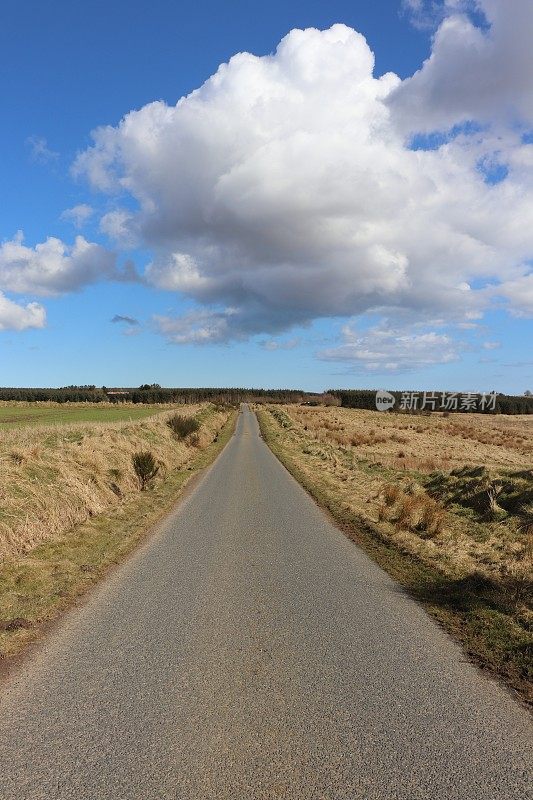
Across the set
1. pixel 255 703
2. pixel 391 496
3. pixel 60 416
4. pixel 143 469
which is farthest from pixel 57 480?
pixel 60 416

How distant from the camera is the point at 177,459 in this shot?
2881cm

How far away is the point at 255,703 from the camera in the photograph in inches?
189

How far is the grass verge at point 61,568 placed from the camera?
6.86 metres

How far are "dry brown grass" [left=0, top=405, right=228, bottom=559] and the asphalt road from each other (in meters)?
3.48

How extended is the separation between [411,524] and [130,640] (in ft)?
28.7

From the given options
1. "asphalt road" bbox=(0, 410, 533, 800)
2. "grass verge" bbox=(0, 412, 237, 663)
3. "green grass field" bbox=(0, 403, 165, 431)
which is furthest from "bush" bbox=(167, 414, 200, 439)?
"asphalt road" bbox=(0, 410, 533, 800)

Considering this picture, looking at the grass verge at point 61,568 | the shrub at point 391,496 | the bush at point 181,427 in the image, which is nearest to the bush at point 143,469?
the grass verge at point 61,568

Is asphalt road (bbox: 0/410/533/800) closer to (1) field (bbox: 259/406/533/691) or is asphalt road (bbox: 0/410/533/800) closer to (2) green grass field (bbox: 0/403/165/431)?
(1) field (bbox: 259/406/533/691)

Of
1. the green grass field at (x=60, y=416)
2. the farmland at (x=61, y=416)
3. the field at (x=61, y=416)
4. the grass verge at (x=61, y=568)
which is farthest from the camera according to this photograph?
the green grass field at (x=60, y=416)

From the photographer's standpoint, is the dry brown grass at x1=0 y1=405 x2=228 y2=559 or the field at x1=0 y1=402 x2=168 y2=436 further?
the field at x1=0 y1=402 x2=168 y2=436

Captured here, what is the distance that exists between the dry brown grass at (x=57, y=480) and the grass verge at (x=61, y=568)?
374 mm

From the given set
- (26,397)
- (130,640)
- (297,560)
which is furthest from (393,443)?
(26,397)

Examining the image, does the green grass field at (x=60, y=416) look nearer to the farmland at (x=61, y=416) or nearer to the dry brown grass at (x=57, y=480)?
the farmland at (x=61, y=416)

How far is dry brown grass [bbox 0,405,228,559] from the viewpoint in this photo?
11000 mm
